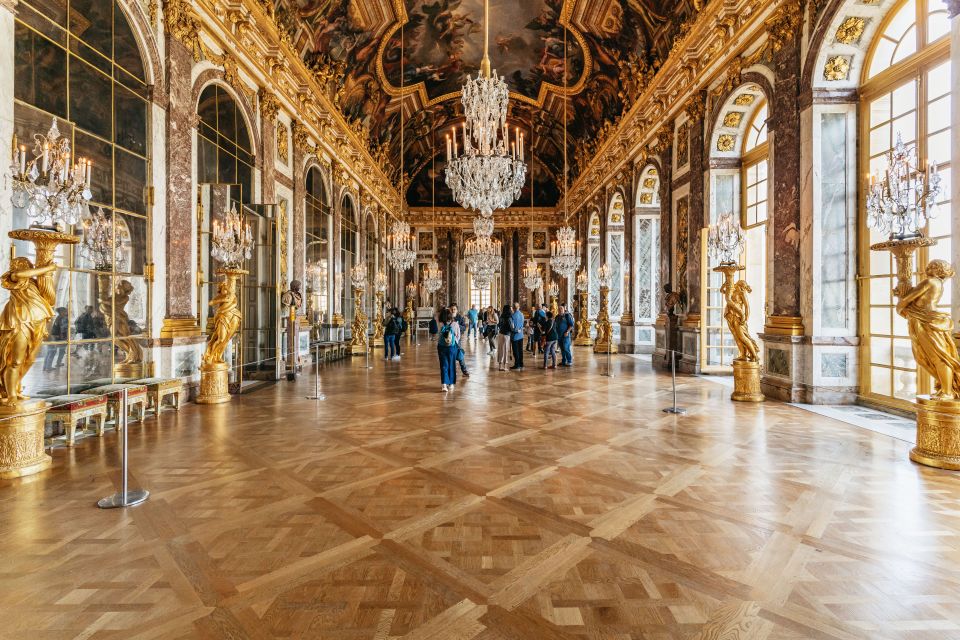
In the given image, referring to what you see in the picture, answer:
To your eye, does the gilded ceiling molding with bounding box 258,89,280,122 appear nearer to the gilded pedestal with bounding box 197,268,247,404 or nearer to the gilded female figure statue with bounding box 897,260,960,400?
the gilded pedestal with bounding box 197,268,247,404

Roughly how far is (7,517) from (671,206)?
12.1m

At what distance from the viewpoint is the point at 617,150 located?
15.8m

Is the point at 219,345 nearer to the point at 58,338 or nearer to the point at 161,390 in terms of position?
the point at 161,390

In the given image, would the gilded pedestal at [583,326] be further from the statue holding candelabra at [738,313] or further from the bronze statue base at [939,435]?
the bronze statue base at [939,435]

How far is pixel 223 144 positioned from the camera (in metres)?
8.56

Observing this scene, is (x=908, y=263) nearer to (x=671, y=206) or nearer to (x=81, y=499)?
(x=81, y=499)

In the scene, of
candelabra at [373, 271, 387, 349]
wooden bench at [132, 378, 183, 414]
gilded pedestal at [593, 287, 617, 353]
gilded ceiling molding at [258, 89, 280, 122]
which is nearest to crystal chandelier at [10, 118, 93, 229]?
wooden bench at [132, 378, 183, 414]

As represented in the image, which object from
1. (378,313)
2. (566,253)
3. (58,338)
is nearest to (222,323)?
(58,338)

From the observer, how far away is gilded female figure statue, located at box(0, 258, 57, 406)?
3.88m

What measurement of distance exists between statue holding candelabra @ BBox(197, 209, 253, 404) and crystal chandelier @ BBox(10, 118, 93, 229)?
2.89 metres

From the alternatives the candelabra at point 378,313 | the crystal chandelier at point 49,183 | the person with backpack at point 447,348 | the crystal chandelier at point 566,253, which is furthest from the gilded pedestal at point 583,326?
the crystal chandelier at point 49,183

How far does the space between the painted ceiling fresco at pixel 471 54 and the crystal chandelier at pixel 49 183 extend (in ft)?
24.5

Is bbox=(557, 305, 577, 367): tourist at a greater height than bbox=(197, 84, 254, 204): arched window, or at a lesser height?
lesser

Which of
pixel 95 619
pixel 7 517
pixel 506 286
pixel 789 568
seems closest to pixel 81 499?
pixel 7 517
